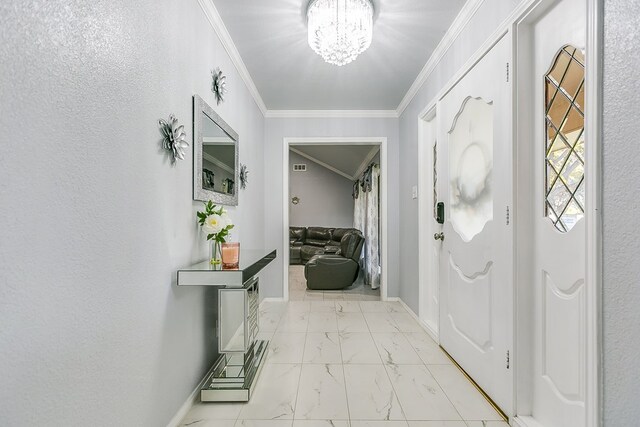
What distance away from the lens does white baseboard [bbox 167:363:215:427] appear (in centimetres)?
165

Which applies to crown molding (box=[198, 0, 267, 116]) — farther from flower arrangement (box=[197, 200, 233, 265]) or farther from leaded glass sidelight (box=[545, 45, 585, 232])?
leaded glass sidelight (box=[545, 45, 585, 232])

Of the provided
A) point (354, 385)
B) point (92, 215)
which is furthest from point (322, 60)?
point (354, 385)

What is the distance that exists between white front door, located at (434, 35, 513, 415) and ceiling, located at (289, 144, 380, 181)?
311cm

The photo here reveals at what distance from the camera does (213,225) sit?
186cm

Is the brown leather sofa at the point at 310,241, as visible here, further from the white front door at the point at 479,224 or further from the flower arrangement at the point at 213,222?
the flower arrangement at the point at 213,222

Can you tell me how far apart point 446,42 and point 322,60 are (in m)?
0.99

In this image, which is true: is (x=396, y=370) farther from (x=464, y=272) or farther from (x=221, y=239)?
(x=221, y=239)

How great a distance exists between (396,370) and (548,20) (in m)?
2.15

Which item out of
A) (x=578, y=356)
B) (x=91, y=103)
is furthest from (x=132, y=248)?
(x=578, y=356)

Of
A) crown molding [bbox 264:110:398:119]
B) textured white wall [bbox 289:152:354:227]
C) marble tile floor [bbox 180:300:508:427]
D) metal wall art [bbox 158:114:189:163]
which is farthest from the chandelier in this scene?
textured white wall [bbox 289:152:354:227]

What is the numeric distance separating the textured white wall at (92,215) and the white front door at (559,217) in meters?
1.69

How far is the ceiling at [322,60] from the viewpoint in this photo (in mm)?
2182

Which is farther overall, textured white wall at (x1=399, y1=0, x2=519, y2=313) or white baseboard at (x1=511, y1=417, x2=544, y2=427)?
textured white wall at (x1=399, y1=0, x2=519, y2=313)

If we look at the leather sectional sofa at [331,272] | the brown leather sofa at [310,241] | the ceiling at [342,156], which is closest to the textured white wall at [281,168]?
the leather sectional sofa at [331,272]
